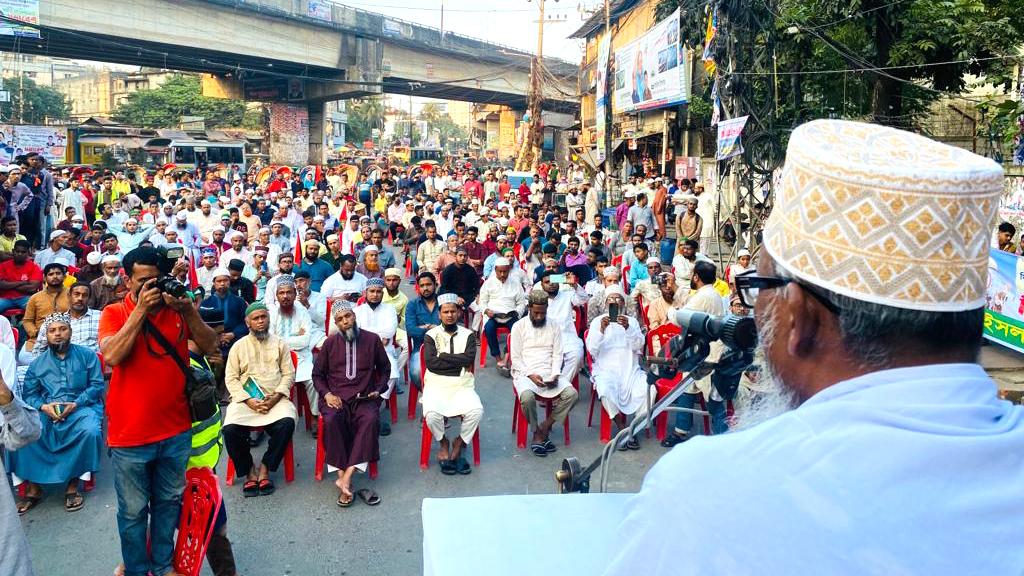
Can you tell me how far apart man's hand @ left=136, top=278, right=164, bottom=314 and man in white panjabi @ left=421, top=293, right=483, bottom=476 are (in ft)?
9.75

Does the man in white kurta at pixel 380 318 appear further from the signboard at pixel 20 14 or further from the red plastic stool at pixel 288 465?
the signboard at pixel 20 14

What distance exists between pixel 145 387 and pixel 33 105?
64.4 meters

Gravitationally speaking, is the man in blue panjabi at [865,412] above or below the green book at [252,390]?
above

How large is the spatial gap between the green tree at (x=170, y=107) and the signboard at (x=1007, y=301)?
52.5m

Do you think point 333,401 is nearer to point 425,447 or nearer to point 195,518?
point 425,447

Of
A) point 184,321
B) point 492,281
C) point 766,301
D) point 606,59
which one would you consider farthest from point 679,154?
point 766,301

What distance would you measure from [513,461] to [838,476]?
5.56m

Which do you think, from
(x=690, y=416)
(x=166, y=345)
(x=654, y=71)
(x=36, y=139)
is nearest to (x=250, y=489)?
(x=166, y=345)

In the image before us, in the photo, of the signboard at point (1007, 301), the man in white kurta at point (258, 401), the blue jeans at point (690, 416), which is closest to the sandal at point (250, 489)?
the man in white kurta at point (258, 401)

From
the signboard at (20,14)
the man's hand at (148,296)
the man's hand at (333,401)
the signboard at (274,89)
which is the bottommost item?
the man's hand at (333,401)

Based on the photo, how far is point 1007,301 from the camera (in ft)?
23.5

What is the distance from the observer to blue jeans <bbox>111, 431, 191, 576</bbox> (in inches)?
144

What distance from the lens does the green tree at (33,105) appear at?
5465 centimetres

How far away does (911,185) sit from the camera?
3.08ft
